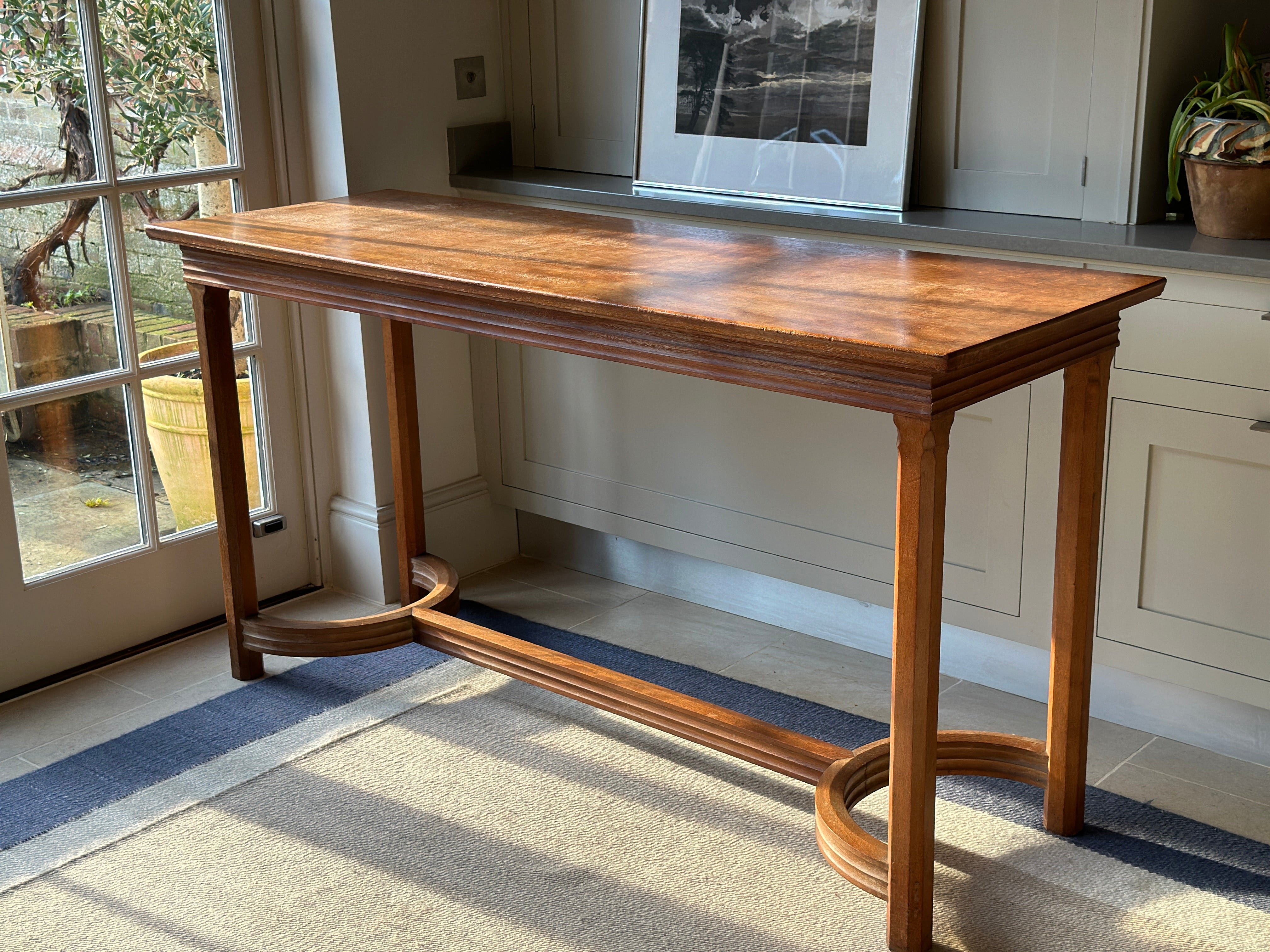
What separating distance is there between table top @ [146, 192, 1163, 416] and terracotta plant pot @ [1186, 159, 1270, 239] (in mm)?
365

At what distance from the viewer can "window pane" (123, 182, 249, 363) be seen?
2.98 metres

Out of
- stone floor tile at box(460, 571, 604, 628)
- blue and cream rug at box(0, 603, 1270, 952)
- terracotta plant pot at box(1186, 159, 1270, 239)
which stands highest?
terracotta plant pot at box(1186, 159, 1270, 239)

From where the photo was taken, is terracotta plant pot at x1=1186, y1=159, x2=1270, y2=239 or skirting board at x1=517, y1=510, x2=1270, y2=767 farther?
skirting board at x1=517, y1=510, x2=1270, y2=767

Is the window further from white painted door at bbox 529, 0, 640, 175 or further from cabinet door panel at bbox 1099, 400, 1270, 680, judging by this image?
cabinet door panel at bbox 1099, 400, 1270, 680

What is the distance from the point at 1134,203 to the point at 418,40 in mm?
1719

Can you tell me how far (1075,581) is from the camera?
2.12 meters

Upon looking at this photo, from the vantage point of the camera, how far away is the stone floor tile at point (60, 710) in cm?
275

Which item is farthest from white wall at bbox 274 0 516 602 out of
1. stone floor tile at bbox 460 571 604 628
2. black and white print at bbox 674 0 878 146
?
black and white print at bbox 674 0 878 146

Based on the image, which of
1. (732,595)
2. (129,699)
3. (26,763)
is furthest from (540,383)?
(26,763)

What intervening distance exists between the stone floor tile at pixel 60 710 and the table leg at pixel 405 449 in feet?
2.18

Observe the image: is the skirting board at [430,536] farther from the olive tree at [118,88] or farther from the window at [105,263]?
the olive tree at [118,88]

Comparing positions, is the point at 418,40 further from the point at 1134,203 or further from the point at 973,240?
the point at 1134,203

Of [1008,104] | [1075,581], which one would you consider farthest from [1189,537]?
[1008,104]

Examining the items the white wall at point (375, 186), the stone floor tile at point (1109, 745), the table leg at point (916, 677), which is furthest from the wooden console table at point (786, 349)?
the white wall at point (375, 186)
